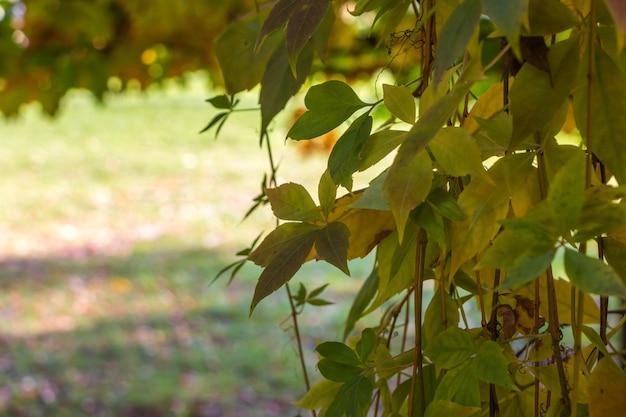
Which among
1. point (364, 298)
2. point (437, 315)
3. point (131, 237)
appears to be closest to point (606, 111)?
point (437, 315)

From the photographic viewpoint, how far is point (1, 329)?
398cm

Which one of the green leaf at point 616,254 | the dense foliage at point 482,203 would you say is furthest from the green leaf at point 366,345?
the green leaf at point 616,254

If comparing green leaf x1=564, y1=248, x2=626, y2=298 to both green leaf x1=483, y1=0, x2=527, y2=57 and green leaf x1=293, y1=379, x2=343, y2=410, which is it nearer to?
green leaf x1=483, y1=0, x2=527, y2=57

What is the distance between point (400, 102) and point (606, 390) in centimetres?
14

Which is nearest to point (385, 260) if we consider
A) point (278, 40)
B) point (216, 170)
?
point (278, 40)

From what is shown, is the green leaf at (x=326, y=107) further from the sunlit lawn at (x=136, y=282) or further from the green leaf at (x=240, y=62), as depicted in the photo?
the sunlit lawn at (x=136, y=282)

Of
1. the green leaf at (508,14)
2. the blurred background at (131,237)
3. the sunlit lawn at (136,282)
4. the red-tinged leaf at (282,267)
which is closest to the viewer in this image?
the green leaf at (508,14)

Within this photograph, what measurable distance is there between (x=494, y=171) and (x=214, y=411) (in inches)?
123

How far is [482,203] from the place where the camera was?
329 millimetres

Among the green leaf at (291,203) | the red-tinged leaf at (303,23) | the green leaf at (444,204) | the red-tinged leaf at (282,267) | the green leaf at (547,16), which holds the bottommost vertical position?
the red-tinged leaf at (282,267)

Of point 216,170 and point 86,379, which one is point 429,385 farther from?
point 216,170

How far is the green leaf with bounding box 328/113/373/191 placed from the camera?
0.34m

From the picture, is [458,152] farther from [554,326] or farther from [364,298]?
[364,298]

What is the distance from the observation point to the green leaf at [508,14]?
227mm
